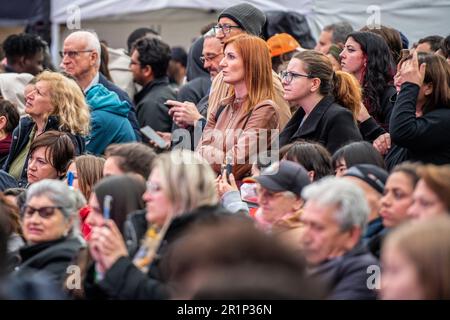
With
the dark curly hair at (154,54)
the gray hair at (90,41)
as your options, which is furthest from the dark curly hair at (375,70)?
the dark curly hair at (154,54)

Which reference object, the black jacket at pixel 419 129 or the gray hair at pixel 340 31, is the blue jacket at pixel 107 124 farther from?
the black jacket at pixel 419 129

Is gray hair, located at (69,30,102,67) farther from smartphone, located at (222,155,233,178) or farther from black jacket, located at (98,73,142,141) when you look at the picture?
smartphone, located at (222,155,233,178)

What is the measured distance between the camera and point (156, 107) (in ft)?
32.2

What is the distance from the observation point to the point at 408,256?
3758mm

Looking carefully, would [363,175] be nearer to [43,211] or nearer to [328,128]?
[328,128]

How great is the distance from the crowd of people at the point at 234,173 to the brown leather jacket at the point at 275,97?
2 cm

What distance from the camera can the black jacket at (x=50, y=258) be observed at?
5.51m

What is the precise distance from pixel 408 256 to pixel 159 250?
5.32 feet

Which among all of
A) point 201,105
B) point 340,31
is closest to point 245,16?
point 201,105

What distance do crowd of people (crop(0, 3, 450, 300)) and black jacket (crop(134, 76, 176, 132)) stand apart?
0.05ft

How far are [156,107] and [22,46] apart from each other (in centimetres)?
142

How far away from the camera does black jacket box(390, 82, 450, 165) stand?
6.66m

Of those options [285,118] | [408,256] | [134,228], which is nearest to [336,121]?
[285,118]
